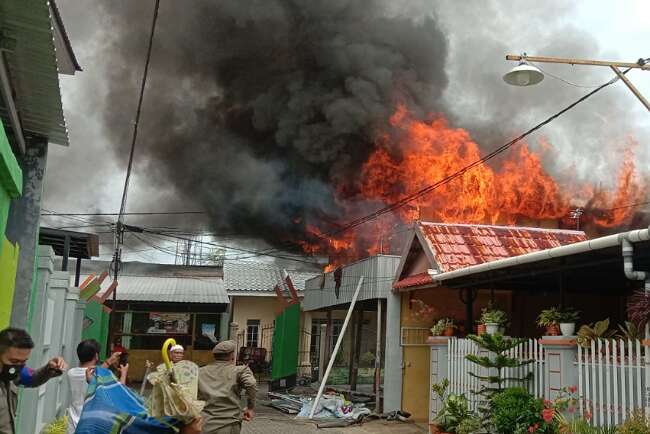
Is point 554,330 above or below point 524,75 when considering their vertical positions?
below

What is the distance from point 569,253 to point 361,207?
44.9 ft

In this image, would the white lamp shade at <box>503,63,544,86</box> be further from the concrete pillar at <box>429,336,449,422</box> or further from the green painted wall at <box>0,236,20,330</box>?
the green painted wall at <box>0,236,20,330</box>

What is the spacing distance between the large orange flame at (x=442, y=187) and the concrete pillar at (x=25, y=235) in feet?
35.8

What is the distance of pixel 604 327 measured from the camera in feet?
23.6

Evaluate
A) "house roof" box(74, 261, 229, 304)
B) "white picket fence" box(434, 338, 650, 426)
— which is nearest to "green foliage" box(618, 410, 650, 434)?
"white picket fence" box(434, 338, 650, 426)

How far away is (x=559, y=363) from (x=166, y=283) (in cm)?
2047

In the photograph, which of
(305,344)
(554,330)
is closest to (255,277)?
(305,344)

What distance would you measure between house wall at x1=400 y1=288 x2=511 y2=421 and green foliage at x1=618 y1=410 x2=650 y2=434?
7.29 m

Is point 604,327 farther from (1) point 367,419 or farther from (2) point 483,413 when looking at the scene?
(1) point 367,419

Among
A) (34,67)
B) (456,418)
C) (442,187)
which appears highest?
(442,187)

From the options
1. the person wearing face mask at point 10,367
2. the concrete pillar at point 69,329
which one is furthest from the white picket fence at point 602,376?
the concrete pillar at point 69,329

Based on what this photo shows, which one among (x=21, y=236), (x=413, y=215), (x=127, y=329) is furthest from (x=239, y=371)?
(x=127, y=329)

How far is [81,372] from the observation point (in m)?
5.41

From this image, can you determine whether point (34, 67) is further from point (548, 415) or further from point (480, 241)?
point (480, 241)
